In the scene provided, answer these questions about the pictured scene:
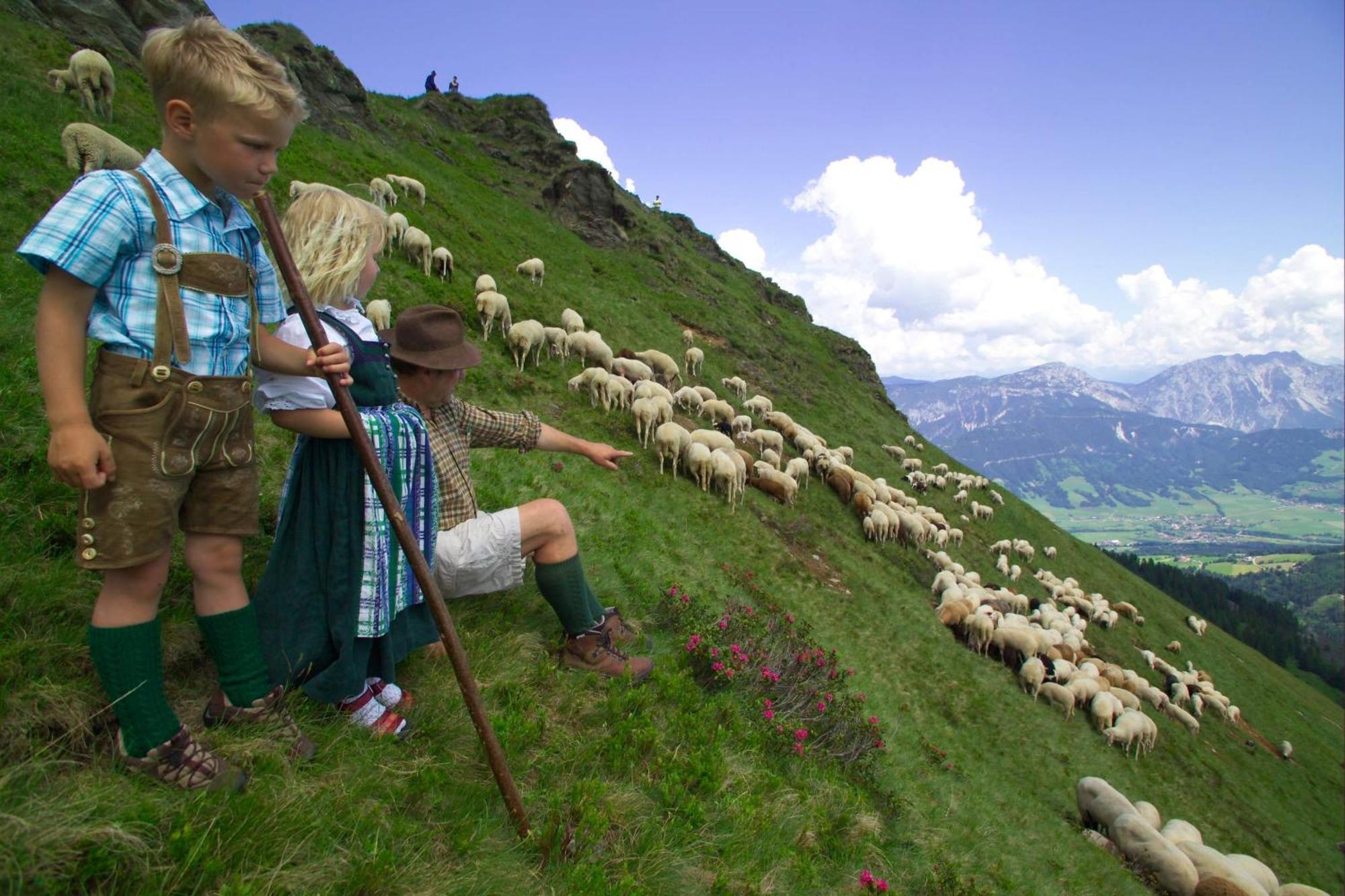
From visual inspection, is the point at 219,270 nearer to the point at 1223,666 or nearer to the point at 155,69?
the point at 155,69

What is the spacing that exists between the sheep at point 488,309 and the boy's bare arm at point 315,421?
13.3 m

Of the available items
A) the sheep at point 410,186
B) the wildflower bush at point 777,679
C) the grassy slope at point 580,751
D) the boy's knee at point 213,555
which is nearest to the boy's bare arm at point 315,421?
the boy's knee at point 213,555

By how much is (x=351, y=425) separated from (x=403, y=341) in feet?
4.72

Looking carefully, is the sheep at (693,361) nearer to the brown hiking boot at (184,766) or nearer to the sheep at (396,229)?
the sheep at (396,229)

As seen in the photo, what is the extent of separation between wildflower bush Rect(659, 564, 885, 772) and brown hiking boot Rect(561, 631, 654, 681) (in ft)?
3.93

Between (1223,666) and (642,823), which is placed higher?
(642,823)

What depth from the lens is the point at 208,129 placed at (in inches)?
95.2

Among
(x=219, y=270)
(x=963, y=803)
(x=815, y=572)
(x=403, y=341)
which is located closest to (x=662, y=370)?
(x=815, y=572)

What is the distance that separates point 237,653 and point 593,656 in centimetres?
248

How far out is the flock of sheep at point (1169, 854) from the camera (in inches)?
389

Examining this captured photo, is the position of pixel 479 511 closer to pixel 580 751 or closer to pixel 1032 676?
pixel 580 751

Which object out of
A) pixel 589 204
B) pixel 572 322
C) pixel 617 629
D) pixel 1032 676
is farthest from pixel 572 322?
pixel 589 204

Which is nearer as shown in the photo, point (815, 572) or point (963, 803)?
point (963, 803)

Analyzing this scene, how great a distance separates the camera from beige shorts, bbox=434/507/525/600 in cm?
404
